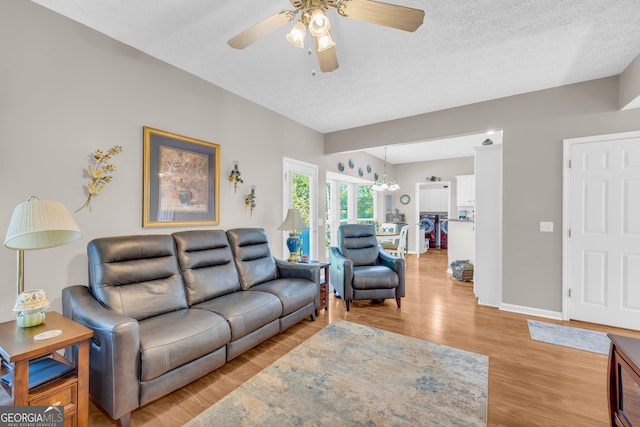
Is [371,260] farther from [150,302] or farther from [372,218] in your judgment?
[372,218]

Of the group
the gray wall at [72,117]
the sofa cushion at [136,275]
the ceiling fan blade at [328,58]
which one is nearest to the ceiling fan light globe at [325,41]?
the ceiling fan blade at [328,58]

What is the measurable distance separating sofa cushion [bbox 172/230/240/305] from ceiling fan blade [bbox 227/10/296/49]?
1.70m

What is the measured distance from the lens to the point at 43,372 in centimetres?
139

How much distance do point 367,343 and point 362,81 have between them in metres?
2.73

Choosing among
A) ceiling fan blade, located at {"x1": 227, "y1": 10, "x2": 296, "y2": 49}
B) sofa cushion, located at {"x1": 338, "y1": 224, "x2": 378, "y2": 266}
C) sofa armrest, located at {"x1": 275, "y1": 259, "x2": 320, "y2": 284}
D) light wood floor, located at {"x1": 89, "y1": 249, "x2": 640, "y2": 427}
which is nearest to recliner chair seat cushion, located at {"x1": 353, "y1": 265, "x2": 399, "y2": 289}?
light wood floor, located at {"x1": 89, "y1": 249, "x2": 640, "y2": 427}

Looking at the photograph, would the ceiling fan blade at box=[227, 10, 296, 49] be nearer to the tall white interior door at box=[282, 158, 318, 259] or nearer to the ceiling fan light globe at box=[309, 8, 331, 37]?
the ceiling fan light globe at box=[309, 8, 331, 37]

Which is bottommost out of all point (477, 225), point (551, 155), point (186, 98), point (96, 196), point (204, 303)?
point (204, 303)

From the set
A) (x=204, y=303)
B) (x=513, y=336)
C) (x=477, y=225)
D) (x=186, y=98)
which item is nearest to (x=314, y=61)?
(x=186, y=98)

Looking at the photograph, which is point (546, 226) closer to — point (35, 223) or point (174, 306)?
point (174, 306)

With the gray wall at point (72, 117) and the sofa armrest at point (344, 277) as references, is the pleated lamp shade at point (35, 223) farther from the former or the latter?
the sofa armrest at point (344, 277)

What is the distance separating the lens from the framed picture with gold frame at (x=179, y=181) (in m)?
2.51

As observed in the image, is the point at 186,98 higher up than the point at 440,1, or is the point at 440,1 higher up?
the point at 440,1

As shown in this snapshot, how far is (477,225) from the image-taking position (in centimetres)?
373

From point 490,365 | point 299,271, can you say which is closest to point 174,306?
point 299,271
